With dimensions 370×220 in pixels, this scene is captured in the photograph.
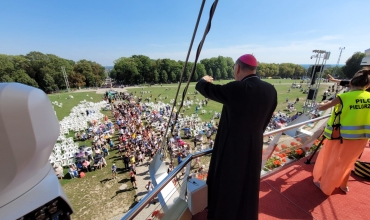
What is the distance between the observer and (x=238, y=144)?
1.45 metres

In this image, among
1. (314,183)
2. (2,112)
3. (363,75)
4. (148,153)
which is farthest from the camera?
(148,153)

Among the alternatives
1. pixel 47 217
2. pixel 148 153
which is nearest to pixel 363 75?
pixel 47 217

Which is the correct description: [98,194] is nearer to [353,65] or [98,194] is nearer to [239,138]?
[239,138]

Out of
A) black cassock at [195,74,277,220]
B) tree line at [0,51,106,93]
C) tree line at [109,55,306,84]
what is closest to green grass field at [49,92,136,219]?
black cassock at [195,74,277,220]

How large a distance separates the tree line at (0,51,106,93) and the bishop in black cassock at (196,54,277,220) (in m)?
58.1

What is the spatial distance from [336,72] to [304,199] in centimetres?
8707

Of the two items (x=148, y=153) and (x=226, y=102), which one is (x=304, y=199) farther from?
(x=148, y=153)

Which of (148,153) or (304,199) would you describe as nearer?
(304,199)

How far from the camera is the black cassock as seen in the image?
1317 mm

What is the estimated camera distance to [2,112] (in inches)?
27.8

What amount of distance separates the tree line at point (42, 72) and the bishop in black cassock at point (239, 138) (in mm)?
58075

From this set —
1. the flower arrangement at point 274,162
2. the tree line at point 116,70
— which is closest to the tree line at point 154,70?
the tree line at point 116,70

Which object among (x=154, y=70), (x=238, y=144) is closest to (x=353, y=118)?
(x=238, y=144)

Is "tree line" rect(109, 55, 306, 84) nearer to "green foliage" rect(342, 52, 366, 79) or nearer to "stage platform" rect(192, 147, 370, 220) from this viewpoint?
"green foliage" rect(342, 52, 366, 79)
